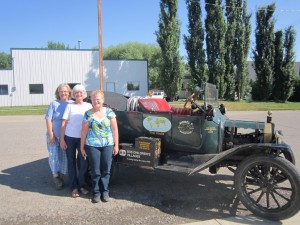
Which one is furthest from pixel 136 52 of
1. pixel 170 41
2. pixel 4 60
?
pixel 4 60

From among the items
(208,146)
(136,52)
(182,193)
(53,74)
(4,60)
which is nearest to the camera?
(208,146)

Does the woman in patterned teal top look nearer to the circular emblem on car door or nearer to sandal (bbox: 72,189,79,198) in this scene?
sandal (bbox: 72,189,79,198)

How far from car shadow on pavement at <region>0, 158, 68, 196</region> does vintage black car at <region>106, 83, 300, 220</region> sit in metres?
1.20

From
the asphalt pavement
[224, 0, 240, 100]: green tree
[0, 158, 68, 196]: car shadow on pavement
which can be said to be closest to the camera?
the asphalt pavement

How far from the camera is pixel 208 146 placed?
4.53 meters

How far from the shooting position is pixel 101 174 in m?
4.48

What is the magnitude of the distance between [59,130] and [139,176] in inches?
65.1

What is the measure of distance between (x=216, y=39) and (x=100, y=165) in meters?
28.2

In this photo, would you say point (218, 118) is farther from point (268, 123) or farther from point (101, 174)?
point (101, 174)

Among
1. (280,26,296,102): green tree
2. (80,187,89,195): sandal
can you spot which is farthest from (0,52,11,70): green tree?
(80,187,89,195): sandal

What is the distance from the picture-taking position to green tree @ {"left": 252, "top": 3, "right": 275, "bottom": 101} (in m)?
30.6

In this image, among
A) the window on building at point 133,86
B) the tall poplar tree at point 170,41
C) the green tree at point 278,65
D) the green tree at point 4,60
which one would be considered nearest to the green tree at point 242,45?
the green tree at point 278,65

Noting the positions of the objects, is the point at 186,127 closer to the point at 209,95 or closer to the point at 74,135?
the point at 209,95

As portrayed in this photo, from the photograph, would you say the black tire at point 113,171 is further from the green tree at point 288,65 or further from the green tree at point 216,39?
the green tree at point 288,65
